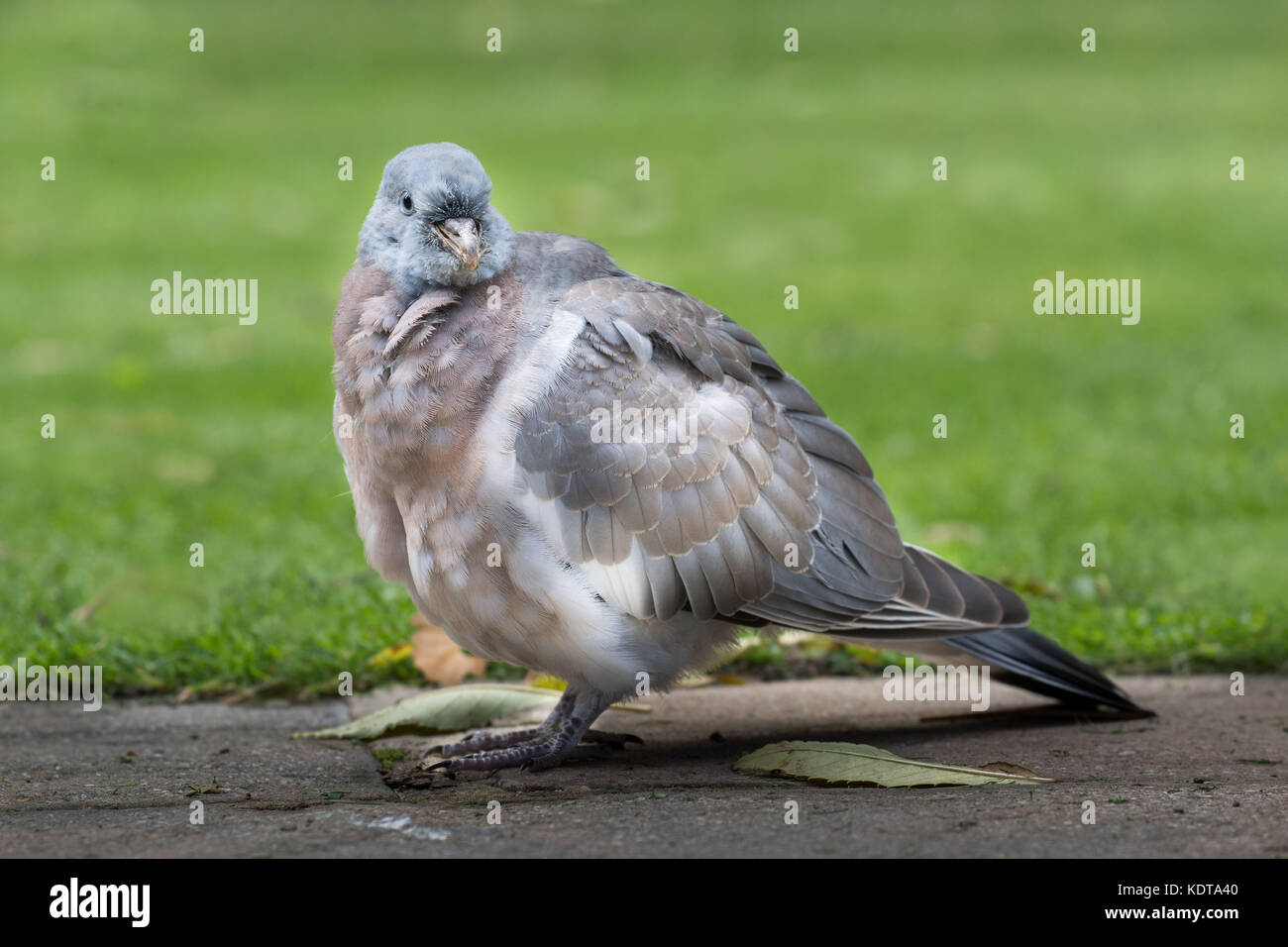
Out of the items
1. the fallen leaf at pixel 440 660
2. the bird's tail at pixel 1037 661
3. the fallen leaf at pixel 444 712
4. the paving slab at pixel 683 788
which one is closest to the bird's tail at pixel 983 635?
the bird's tail at pixel 1037 661

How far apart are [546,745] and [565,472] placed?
2.50 feet

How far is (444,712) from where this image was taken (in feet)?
14.4

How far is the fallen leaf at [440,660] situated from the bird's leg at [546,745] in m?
0.74

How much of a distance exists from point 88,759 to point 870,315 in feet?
23.7

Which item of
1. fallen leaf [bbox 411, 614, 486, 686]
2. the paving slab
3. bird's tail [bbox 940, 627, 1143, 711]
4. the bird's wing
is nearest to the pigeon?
the bird's wing

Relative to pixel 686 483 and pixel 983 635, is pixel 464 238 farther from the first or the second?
pixel 983 635

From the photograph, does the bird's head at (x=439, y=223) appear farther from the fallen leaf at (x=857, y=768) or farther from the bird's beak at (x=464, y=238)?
the fallen leaf at (x=857, y=768)

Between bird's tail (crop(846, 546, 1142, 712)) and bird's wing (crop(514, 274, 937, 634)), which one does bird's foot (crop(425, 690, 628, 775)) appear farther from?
bird's tail (crop(846, 546, 1142, 712))

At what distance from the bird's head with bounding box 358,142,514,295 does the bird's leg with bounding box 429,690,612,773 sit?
1139 millimetres

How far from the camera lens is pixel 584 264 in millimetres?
4121

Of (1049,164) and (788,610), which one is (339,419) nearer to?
(788,610)
